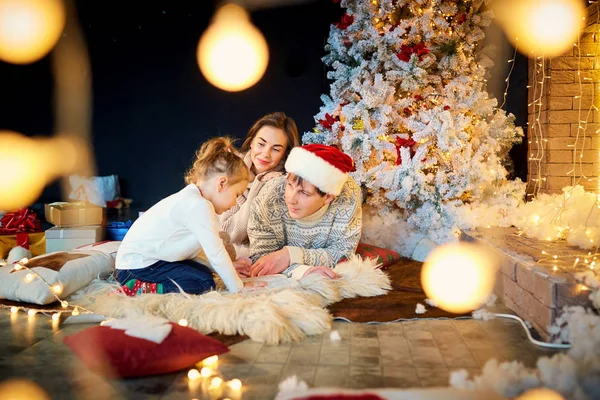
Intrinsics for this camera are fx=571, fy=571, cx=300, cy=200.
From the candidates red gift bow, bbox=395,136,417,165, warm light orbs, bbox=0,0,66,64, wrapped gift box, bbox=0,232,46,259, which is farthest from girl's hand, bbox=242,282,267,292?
warm light orbs, bbox=0,0,66,64

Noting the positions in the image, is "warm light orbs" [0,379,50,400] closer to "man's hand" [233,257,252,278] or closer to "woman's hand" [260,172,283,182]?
"man's hand" [233,257,252,278]

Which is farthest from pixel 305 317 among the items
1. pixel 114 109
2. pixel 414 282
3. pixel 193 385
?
pixel 114 109

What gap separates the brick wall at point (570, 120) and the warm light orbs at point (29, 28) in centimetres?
432

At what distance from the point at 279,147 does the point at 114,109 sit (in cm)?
264

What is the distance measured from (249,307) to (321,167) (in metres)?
0.94

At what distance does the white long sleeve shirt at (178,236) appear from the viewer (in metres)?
2.42

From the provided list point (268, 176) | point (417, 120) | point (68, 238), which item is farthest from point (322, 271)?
point (68, 238)

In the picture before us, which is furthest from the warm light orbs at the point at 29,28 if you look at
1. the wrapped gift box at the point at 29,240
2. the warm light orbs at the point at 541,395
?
the warm light orbs at the point at 541,395

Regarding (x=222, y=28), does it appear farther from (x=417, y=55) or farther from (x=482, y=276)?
(x=482, y=276)

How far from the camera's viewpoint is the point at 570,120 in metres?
3.70

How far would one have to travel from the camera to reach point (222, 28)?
17.7 ft

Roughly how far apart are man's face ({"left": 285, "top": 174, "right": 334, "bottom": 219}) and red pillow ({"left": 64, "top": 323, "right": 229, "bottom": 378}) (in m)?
1.23

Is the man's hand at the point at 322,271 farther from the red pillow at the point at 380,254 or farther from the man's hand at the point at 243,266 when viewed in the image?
the red pillow at the point at 380,254

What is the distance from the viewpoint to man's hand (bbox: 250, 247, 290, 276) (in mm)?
2844
